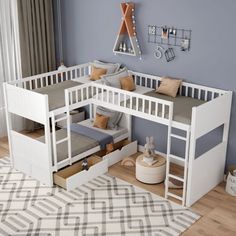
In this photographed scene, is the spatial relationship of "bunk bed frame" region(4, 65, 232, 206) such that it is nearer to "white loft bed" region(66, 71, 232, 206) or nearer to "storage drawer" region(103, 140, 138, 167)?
"white loft bed" region(66, 71, 232, 206)

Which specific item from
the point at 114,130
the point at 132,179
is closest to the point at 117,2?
the point at 114,130

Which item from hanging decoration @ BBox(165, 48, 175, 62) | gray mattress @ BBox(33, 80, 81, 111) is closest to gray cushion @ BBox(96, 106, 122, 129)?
gray mattress @ BBox(33, 80, 81, 111)

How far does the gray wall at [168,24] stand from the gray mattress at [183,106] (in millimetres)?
246

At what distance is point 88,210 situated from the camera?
3963mm

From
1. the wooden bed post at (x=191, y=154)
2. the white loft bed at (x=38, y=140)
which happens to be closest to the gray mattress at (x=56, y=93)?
the white loft bed at (x=38, y=140)

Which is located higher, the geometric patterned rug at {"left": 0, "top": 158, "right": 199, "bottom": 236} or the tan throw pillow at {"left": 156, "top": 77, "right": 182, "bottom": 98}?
the tan throw pillow at {"left": 156, "top": 77, "right": 182, "bottom": 98}

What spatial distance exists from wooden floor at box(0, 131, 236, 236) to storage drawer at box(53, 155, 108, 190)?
187 mm

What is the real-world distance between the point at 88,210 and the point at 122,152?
115 centimetres

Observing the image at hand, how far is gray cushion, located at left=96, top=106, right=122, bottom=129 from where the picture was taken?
16.8ft

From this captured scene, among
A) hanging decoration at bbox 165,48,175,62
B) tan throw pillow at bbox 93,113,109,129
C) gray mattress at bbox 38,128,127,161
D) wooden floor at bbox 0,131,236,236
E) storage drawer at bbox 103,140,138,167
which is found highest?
hanging decoration at bbox 165,48,175,62

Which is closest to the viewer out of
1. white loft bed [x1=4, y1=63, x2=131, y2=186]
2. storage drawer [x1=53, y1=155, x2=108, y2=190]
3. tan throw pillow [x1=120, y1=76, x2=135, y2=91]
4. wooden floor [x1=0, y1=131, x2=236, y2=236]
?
wooden floor [x1=0, y1=131, x2=236, y2=236]

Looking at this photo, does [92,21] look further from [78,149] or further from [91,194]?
[91,194]

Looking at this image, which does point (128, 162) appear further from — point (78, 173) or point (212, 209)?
point (212, 209)

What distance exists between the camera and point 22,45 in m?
5.35
